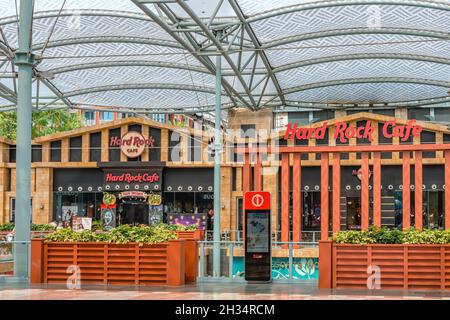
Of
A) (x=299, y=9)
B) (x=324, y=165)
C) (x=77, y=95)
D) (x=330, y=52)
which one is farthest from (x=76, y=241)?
(x=77, y=95)

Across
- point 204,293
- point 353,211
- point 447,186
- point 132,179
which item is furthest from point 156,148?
point 204,293

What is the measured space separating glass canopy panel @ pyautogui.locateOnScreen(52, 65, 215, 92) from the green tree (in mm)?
31444

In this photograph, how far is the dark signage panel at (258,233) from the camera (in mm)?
20469

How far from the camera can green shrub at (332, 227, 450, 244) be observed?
18.7 metres

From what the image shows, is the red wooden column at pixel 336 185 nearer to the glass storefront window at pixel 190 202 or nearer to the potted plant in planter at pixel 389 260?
the potted plant in planter at pixel 389 260

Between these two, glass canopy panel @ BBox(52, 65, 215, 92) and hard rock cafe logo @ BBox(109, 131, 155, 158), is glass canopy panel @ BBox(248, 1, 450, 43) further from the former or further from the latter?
hard rock cafe logo @ BBox(109, 131, 155, 158)

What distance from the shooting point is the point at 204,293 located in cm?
1727

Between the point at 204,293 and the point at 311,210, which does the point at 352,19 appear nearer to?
the point at 204,293

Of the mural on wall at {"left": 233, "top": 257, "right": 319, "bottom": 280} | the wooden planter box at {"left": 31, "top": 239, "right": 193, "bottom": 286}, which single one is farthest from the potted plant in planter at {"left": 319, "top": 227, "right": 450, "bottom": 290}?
the mural on wall at {"left": 233, "top": 257, "right": 319, "bottom": 280}

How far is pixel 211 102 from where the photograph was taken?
164 feet

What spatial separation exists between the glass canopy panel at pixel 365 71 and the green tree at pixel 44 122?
39.6 metres

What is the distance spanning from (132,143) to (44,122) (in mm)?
29618

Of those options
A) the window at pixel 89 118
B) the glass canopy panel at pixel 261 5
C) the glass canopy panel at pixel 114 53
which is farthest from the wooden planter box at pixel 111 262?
the window at pixel 89 118

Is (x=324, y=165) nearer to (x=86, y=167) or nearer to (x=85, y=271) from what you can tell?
(x=85, y=271)
